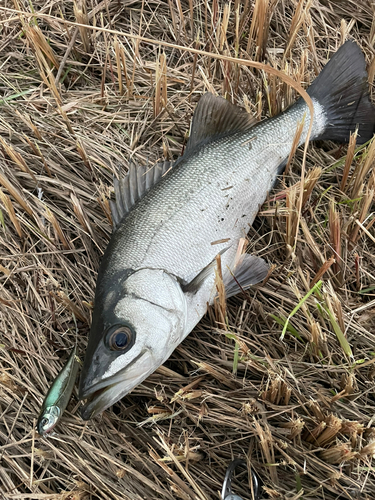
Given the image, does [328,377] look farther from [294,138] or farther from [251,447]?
[294,138]

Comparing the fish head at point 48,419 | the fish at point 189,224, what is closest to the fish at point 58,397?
the fish head at point 48,419

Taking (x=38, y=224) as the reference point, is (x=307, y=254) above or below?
below

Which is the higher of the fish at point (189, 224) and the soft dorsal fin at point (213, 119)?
the soft dorsal fin at point (213, 119)

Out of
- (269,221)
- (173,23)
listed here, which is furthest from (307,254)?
(173,23)

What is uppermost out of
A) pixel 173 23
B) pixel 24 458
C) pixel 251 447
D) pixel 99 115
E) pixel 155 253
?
pixel 173 23

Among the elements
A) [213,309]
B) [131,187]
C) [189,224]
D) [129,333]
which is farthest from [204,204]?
[129,333]

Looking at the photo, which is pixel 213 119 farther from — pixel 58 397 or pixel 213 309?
pixel 58 397

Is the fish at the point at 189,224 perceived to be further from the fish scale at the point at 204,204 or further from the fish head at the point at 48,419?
the fish head at the point at 48,419

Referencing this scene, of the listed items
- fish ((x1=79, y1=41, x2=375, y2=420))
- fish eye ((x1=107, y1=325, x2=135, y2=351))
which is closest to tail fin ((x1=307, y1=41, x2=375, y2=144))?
fish ((x1=79, y1=41, x2=375, y2=420))
